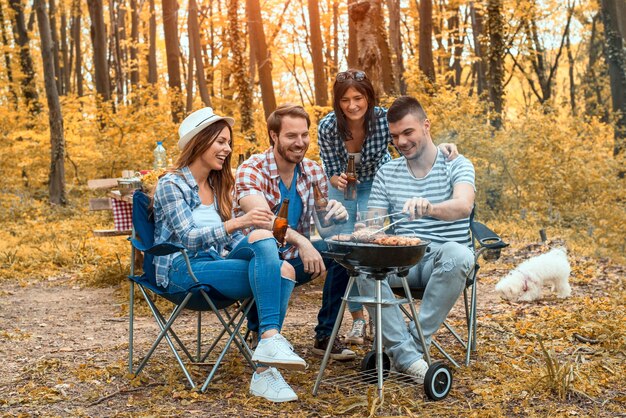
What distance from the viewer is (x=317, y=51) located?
15.8m

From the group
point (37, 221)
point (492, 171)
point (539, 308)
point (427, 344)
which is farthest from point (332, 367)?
point (37, 221)

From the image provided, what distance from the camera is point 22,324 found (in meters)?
5.89

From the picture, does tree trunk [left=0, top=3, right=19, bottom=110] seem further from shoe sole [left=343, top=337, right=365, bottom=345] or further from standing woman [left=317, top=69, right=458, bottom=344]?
shoe sole [left=343, top=337, right=365, bottom=345]

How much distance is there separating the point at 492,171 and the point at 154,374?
8.64 m

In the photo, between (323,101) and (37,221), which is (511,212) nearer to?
(323,101)

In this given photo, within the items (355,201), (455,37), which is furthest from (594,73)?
(355,201)

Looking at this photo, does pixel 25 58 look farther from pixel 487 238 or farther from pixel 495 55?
pixel 487 238

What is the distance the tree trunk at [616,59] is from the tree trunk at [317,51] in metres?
5.57

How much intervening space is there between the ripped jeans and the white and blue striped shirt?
0.23 m

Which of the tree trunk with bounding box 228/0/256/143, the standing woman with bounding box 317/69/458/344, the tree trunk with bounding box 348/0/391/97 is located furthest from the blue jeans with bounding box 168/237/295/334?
the tree trunk with bounding box 228/0/256/143

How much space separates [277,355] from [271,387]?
23 centimetres

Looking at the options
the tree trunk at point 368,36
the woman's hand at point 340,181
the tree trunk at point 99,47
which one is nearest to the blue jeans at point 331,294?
the woman's hand at point 340,181

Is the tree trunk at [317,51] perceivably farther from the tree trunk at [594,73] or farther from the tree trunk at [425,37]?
the tree trunk at [594,73]

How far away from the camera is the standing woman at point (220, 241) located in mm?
3625
